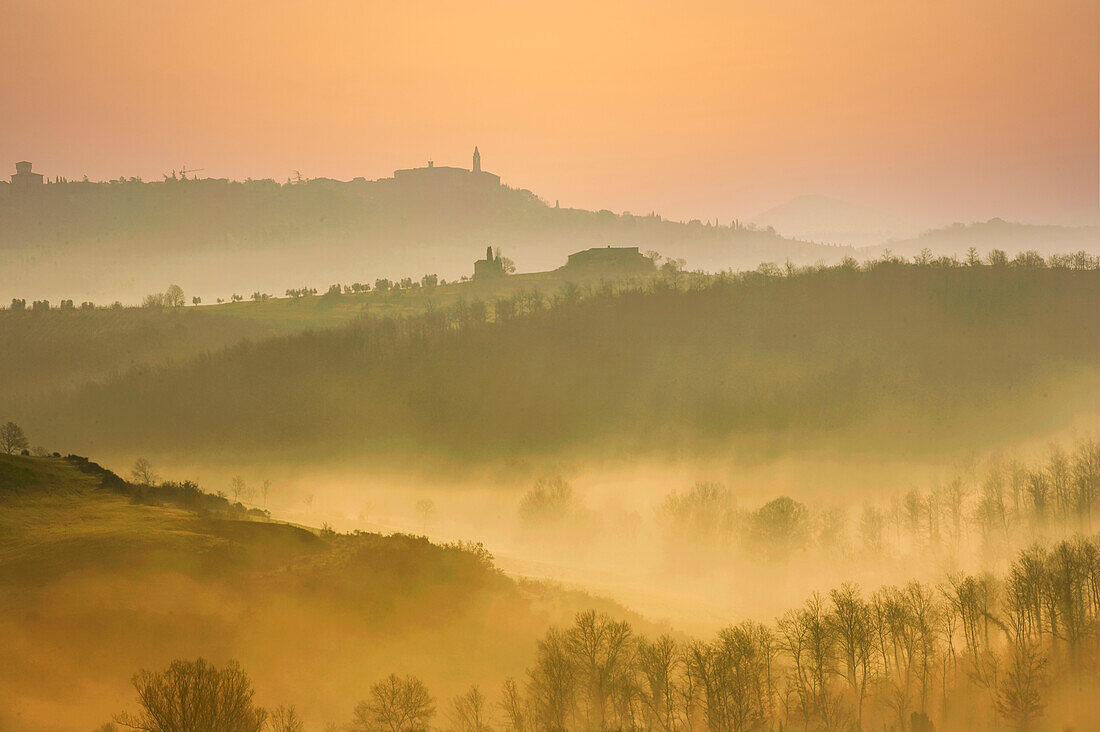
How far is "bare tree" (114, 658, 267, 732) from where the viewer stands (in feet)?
150

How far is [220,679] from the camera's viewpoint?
4900 cm

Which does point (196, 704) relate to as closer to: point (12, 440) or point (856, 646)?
point (856, 646)

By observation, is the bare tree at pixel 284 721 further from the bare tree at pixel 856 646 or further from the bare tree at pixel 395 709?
the bare tree at pixel 856 646

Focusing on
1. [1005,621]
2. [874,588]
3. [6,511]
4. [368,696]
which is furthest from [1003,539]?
[6,511]

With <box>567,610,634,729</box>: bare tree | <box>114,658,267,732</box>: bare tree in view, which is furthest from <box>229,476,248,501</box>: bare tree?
<box>114,658,267,732</box>: bare tree

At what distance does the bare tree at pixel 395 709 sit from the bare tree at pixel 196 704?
871cm

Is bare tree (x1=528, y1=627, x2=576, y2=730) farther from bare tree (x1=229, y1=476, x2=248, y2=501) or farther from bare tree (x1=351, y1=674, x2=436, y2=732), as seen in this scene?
bare tree (x1=229, y1=476, x2=248, y2=501)

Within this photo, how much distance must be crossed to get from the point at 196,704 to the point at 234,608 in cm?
1992

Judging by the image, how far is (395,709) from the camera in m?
56.0

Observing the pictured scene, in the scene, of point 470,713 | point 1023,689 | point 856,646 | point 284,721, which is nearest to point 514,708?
point 470,713

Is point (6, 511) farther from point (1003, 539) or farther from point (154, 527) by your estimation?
point (1003, 539)

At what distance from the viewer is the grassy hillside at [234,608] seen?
57.8 metres

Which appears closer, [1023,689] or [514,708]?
[514,708]

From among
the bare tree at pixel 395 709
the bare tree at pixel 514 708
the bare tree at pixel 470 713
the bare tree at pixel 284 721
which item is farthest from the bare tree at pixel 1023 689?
the bare tree at pixel 284 721
